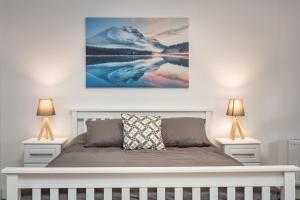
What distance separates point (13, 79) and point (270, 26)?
2877 millimetres

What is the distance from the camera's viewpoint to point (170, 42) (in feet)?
13.1

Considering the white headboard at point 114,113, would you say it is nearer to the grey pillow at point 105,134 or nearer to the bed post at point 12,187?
the grey pillow at point 105,134

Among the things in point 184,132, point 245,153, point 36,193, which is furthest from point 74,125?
point 36,193

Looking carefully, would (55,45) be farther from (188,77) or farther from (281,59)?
(281,59)

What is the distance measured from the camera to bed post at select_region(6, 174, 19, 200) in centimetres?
189

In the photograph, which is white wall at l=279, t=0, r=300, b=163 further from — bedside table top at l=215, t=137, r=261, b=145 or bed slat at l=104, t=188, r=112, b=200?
bed slat at l=104, t=188, r=112, b=200

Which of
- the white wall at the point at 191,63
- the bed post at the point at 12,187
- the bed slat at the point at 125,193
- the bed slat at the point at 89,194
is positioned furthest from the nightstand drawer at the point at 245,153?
the bed post at the point at 12,187

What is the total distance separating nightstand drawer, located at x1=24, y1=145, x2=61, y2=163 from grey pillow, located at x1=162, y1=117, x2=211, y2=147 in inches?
43.2

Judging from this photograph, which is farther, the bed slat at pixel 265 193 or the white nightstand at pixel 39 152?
the white nightstand at pixel 39 152

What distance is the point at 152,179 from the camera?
196cm

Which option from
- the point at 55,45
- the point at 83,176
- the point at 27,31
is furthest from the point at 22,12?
the point at 83,176

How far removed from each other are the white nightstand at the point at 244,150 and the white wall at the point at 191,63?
14.9 inches

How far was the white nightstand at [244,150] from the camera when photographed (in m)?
3.68

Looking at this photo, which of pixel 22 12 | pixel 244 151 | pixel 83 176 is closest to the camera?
pixel 83 176
